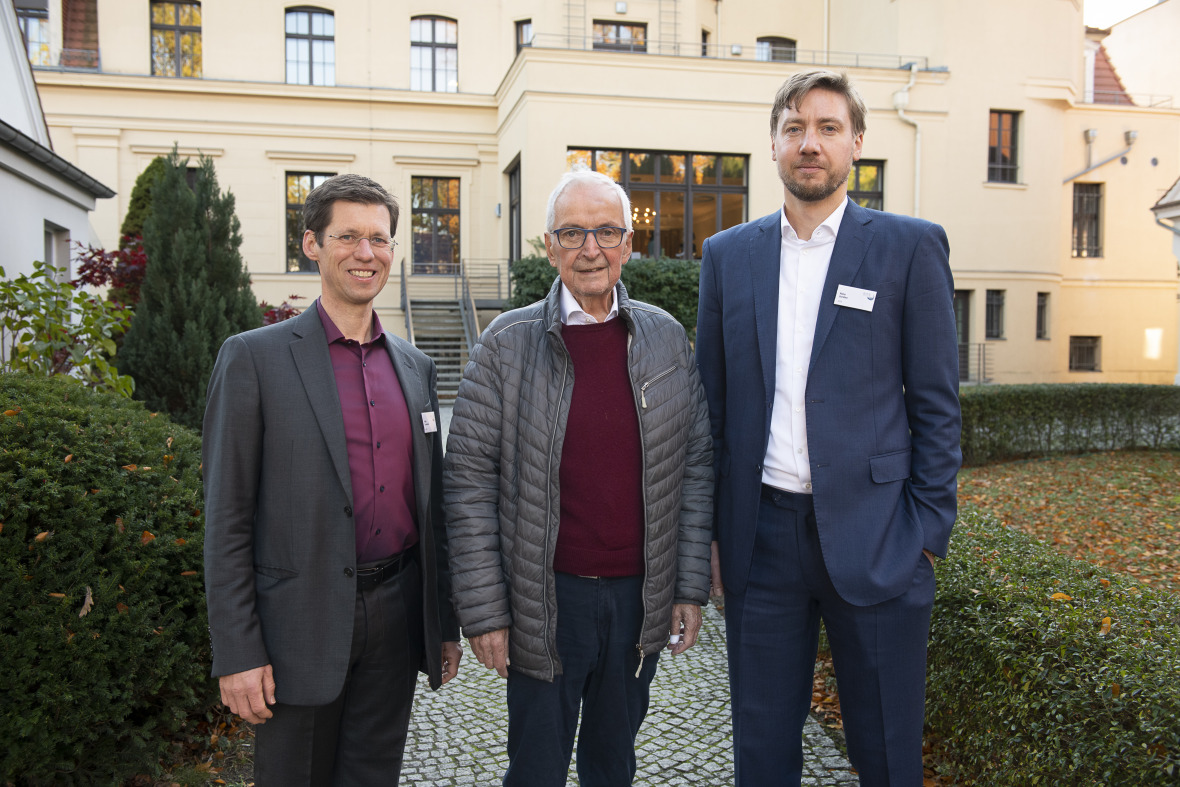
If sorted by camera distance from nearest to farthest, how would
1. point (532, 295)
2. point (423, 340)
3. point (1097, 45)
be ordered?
point (532, 295), point (423, 340), point (1097, 45)

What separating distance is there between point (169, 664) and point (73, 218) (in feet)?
23.1

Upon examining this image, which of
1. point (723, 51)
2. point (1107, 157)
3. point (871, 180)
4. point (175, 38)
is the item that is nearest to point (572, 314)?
point (871, 180)

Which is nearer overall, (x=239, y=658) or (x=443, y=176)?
(x=239, y=658)

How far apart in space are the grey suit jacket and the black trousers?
3.9 inches

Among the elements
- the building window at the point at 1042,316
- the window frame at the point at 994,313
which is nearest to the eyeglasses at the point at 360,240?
the window frame at the point at 994,313

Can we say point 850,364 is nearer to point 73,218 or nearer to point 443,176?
point 73,218

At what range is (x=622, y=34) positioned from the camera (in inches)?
984

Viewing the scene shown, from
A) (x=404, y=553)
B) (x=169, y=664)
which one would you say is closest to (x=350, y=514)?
(x=404, y=553)

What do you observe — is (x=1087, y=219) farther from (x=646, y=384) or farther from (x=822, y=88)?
(x=646, y=384)

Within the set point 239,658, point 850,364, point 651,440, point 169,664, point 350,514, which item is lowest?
point 169,664

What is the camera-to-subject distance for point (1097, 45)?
3102 cm

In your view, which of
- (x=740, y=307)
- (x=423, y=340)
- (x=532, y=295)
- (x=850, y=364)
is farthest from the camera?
(x=423, y=340)

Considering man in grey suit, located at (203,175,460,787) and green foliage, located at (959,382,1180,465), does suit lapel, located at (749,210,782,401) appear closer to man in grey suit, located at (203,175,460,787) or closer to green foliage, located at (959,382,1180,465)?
man in grey suit, located at (203,175,460,787)

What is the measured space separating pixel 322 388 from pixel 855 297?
5.52ft
